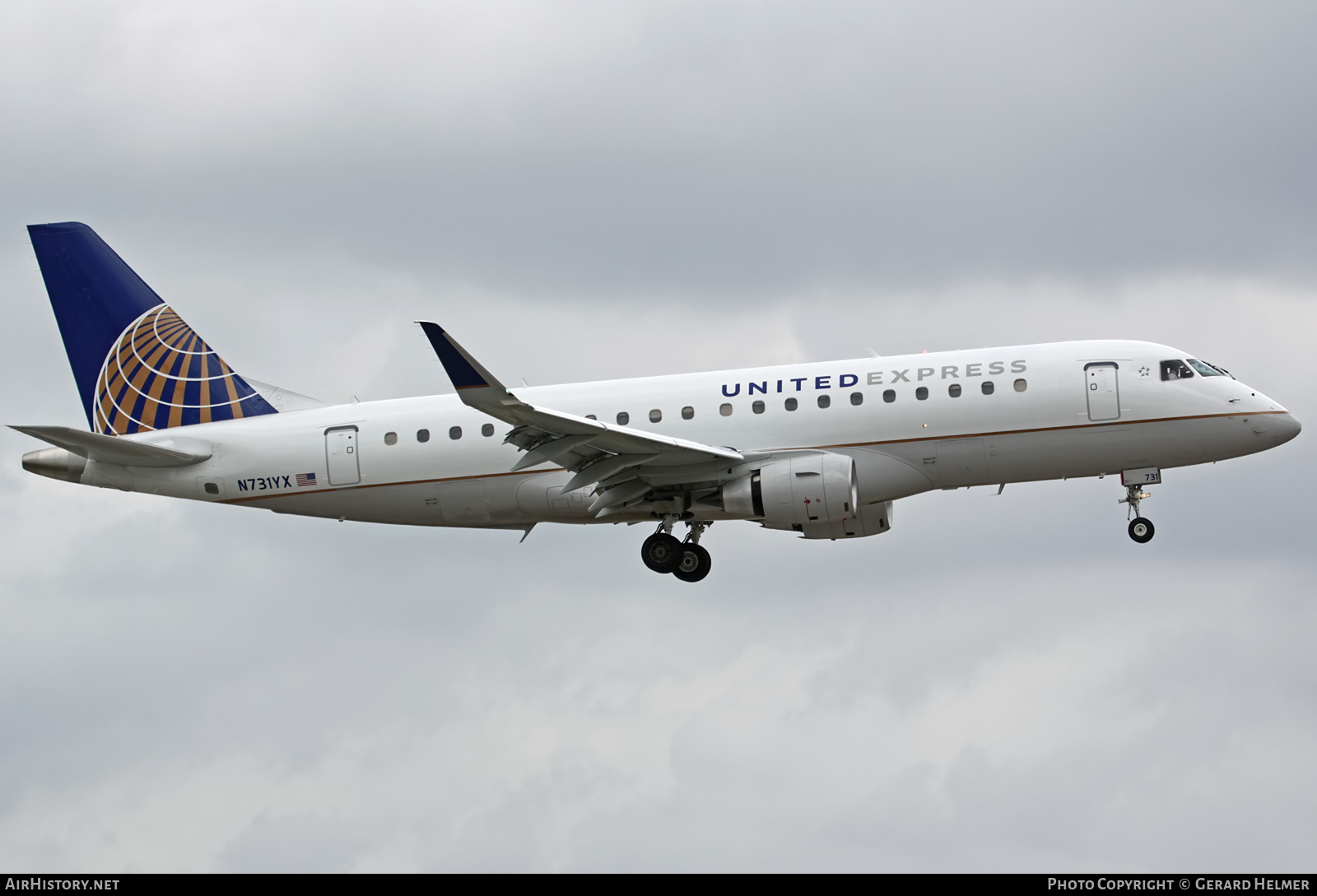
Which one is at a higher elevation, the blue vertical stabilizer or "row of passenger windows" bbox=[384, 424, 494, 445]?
the blue vertical stabilizer

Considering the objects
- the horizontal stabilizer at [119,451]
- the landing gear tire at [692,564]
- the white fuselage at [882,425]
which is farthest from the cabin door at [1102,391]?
the horizontal stabilizer at [119,451]

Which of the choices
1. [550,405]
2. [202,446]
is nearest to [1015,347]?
[550,405]

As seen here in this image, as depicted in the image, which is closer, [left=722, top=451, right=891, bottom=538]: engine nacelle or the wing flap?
the wing flap

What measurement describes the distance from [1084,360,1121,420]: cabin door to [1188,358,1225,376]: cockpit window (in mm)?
2139

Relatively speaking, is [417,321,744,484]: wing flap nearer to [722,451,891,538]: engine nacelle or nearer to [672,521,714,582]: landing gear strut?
[722,451,891,538]: engine nacelle

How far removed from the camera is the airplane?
1580 inches

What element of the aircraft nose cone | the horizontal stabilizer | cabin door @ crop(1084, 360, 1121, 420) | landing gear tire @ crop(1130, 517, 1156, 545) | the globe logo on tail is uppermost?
the globe logo on tail

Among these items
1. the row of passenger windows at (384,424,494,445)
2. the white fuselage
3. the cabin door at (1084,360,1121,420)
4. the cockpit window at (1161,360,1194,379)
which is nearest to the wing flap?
the white fuselage

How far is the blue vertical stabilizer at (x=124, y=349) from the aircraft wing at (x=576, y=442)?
35.0 feet

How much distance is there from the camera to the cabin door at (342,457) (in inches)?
1736

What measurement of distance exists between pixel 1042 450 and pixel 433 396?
54.9 feet

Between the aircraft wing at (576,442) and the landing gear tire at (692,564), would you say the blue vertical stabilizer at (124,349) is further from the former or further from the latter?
the landing gear tire at (692,564)

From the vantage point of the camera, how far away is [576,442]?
130 ft

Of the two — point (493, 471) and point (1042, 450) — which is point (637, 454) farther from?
point (1042, 450)
